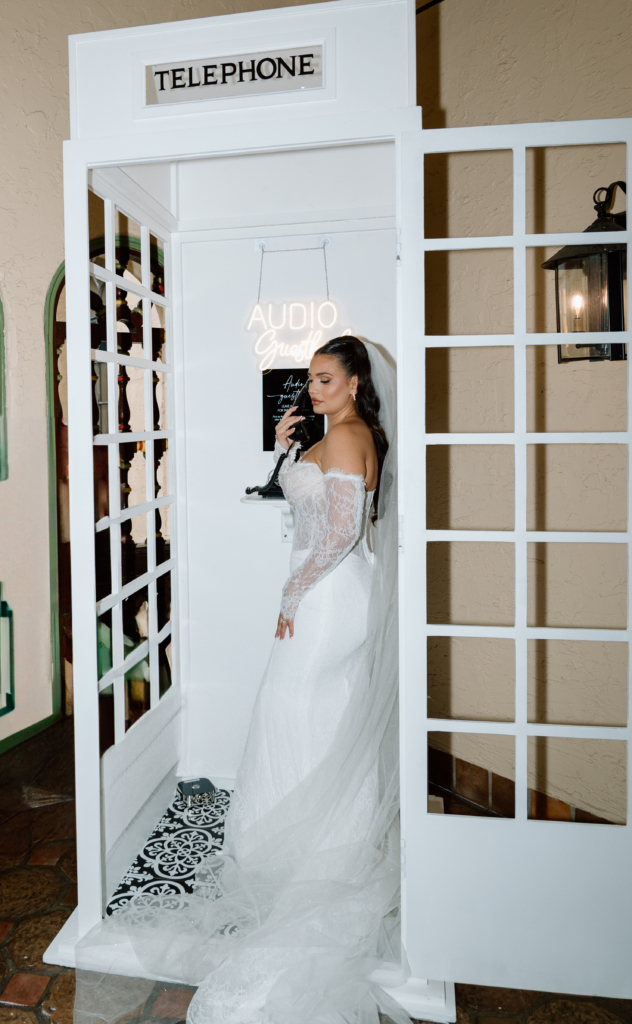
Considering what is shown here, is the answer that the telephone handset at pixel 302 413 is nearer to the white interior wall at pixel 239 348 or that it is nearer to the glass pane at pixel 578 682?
the white interior wall at pixel 239 348

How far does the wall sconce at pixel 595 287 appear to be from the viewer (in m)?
2.06

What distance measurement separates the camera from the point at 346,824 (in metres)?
2.50

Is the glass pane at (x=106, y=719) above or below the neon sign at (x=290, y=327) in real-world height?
below

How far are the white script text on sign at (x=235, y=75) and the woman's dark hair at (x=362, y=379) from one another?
0.86 metres

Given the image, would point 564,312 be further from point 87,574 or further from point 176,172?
point 176,172

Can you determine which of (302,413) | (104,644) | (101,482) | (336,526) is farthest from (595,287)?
(101,482)

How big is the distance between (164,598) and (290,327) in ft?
4.34

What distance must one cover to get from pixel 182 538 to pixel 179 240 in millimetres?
1333

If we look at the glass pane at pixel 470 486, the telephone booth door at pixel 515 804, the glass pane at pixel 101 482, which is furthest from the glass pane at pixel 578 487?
the glass pane at pixel 101 482

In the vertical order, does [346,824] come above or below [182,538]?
below

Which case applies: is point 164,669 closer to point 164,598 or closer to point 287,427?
point 164,598

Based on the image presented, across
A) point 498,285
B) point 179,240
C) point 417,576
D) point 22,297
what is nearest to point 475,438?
point 417,576

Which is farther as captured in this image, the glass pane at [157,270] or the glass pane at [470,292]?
the glass pane at [157,270]

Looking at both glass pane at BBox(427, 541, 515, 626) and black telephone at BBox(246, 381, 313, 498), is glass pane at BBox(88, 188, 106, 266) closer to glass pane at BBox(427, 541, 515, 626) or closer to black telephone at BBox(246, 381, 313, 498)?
black telephone at BBox(246, 381, 313, 498)
